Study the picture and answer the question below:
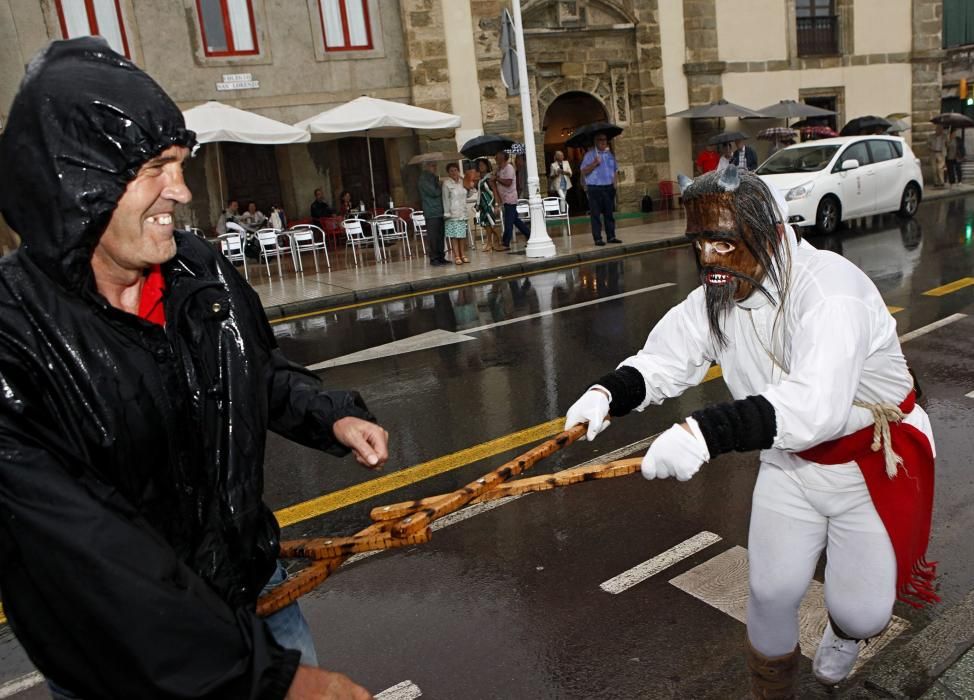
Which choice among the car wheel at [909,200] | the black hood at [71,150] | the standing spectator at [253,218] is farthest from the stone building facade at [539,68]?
the black hood at [71,150]

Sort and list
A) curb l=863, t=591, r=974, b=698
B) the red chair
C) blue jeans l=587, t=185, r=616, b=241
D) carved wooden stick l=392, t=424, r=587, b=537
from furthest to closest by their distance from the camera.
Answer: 1. the red chair
2. blue jeans l=587, t=185, r=616, b=241
3. curb l=863, t=591, r=974, b=698
4. carved wooden stick l=392, t=424, r=587, b=537

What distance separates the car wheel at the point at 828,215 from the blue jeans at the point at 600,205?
3610mm

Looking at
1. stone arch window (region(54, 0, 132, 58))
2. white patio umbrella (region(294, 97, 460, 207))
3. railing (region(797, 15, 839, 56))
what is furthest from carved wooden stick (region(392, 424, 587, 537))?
railing (region(797, 15, 839, 56))

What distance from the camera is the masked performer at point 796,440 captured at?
2.23 m

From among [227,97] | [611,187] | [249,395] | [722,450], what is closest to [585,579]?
[722,450]

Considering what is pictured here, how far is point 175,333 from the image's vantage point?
64.9 inches

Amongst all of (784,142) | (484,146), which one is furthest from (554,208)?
(784,142)

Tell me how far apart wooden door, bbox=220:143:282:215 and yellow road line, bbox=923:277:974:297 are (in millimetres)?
14372

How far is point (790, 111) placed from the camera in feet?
73.4

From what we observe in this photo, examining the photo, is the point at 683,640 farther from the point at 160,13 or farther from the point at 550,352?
the point at 160,13

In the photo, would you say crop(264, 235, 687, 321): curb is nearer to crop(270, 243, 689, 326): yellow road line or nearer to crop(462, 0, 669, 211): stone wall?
crop(270, 243, 689, 326): yellow road line

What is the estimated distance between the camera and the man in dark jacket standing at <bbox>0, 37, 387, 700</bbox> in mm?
1290

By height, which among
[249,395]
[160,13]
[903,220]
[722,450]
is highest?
[160,13]

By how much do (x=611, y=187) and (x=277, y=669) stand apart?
1447 centimetres
